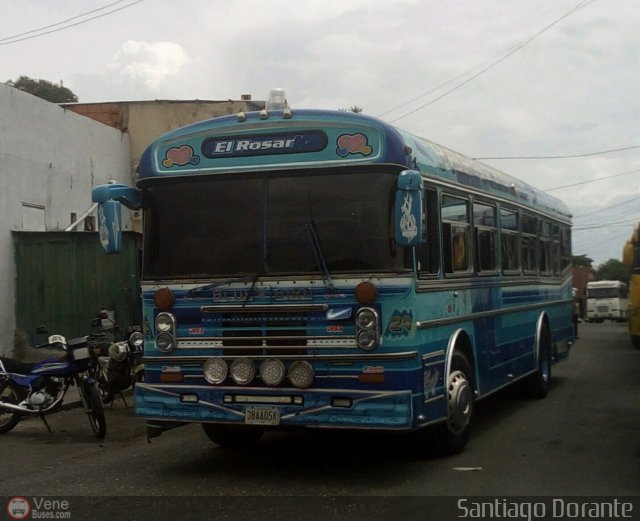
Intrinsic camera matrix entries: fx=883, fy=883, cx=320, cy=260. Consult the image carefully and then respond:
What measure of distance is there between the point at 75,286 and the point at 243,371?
1002 centimetres

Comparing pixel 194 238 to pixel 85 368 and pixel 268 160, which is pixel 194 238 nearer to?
pixel 268 160

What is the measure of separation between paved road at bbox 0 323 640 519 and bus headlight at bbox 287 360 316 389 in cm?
81

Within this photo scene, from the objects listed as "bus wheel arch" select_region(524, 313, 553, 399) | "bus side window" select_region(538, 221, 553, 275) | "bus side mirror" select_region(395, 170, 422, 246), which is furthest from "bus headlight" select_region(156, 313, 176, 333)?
"bus side window" select_region(538, 221, 553, 275)

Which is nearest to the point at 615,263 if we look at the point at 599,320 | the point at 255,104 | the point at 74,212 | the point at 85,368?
the point at 599,320

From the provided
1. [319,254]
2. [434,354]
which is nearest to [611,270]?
[434,354]

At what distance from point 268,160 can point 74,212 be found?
13.1 m

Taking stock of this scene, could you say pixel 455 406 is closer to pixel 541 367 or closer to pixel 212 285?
pixel 212 285

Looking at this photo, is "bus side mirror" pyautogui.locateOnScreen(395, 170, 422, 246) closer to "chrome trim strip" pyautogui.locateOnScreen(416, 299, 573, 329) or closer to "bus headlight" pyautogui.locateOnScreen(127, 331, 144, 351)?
"chrome trim strip" pyautogui.locateOnScreen(416, 299, 573, 329)

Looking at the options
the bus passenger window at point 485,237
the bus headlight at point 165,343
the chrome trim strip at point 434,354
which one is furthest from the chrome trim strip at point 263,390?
the bus passenger window at point 485,237

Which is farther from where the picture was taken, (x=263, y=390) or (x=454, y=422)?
(x=454, y=422)

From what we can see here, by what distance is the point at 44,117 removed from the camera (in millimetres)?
18031

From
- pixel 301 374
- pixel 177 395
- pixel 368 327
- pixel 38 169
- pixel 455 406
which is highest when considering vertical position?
pixel 38 169

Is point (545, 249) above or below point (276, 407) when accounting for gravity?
above

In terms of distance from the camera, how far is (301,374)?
697 cm
